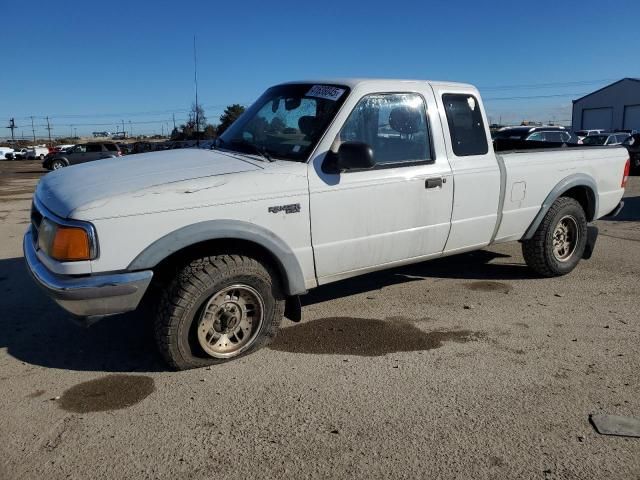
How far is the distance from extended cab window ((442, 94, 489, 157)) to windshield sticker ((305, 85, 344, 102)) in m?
1.04

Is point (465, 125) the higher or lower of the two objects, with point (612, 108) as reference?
lower

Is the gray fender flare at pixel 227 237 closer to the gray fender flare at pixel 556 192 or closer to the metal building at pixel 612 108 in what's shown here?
the gray fender flare at pixel 556 192

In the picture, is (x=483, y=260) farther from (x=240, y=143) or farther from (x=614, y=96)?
(x=614, y=96)

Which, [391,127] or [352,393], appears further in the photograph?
[391,127]

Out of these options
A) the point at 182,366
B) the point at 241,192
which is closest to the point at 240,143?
the point at 241,192

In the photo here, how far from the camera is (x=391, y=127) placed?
14.5 ft

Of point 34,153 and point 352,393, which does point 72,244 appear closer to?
point 352,393

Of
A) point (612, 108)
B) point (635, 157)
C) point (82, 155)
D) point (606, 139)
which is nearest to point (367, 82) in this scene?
point (635, 157)

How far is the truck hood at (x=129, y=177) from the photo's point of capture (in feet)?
11.0

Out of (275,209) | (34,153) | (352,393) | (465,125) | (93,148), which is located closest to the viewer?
(352,393)

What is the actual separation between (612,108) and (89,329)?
59377 mm

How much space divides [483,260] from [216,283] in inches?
162

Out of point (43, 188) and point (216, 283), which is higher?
point (43, 188)

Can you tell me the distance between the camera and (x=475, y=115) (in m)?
5.00
